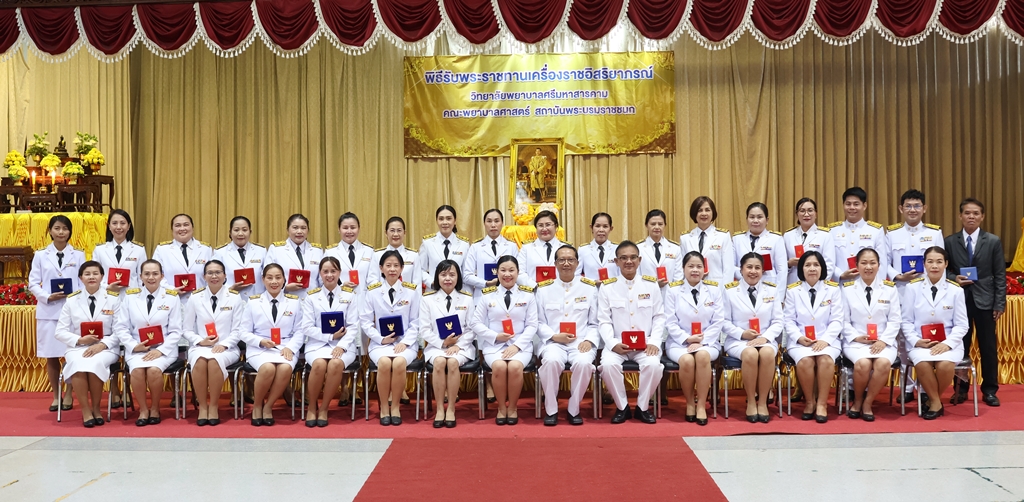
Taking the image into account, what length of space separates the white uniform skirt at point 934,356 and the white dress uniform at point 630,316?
177 centimetres

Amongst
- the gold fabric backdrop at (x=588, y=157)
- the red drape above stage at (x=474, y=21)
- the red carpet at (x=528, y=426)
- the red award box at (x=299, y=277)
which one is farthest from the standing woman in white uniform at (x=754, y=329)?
the gold fabric backdrop at (x=588, y=157)

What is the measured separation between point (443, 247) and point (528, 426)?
1.94 meters

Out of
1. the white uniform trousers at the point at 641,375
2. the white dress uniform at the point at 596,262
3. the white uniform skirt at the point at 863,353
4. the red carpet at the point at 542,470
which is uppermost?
the white dress uniform at the point at 596,262

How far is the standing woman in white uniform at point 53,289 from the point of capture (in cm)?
644

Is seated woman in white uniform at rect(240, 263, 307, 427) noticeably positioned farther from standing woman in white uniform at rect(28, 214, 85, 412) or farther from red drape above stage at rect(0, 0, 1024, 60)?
red drape above stage at rect(0, 0, 1024, 60)

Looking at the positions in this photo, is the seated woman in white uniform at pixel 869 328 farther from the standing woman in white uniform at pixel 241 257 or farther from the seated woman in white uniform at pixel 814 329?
the standing woman in white uniform at pixel 241 257

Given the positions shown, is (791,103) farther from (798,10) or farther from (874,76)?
(798,10)

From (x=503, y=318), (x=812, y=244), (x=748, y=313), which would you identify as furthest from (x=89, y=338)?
(x=812, y=244)

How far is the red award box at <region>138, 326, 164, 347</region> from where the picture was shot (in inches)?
230

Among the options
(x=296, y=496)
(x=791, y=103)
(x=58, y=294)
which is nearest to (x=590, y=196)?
(x=791, y=103)

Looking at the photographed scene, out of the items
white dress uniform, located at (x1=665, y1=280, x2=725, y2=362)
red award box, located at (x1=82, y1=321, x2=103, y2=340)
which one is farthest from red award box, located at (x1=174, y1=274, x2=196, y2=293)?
white dress uniform, located at (x1=665, y1=280, x2=725, y2=362)

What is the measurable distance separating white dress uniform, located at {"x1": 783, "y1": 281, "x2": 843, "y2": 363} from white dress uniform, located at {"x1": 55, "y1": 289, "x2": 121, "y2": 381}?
4890 mm

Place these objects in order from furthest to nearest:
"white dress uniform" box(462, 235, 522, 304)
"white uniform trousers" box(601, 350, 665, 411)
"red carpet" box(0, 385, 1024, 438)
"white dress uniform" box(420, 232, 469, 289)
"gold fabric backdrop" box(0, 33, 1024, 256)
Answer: "gold fabric backdrop" box(0, 33, 1024, 256) → "white dress uniform" box(420, 232, 469, 289) → "white dress uniform" box(462, 235, 522, 304) → "white uniform trousers" box(601, 350, 665, 411) → "red carpet" box(0, 385, 1024, 438)

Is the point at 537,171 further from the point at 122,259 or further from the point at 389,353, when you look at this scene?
the point at 122,259
